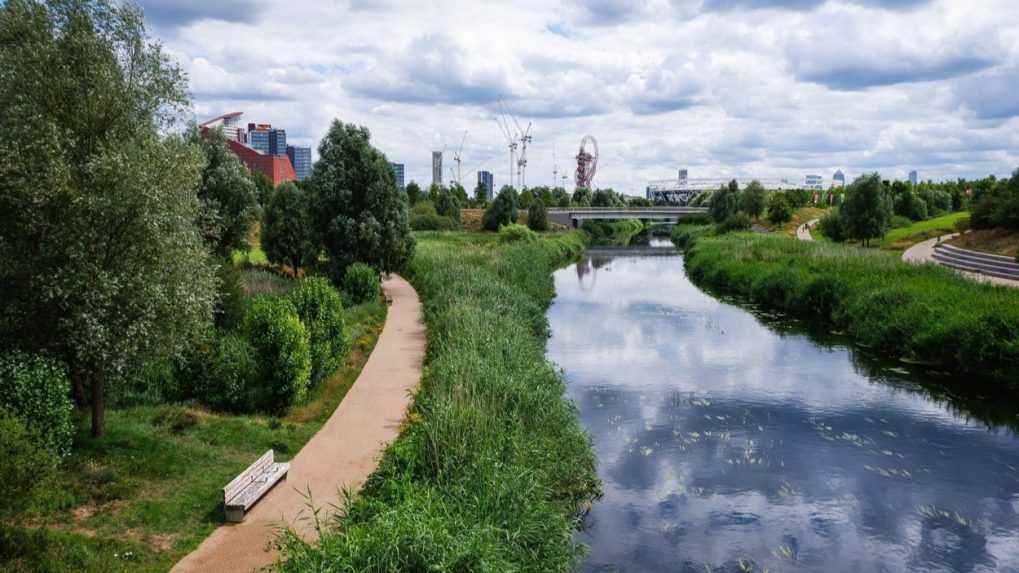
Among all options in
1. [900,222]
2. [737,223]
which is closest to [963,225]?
[900,222]

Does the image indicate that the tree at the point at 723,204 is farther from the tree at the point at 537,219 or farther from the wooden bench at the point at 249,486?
the wooden bench at the point at 249,486

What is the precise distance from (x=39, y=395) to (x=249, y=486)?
3072mm

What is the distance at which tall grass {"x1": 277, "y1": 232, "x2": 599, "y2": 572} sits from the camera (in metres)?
8.17

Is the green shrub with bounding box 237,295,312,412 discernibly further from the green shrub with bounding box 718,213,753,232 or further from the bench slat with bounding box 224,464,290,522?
the green shrub with bounding box 718,213,753,232

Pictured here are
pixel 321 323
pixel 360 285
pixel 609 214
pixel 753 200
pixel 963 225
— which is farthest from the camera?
pixel 609 214

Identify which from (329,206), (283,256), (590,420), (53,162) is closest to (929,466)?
(590,420)

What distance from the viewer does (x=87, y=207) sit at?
1082cm

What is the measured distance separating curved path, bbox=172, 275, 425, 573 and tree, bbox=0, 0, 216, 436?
3051mm

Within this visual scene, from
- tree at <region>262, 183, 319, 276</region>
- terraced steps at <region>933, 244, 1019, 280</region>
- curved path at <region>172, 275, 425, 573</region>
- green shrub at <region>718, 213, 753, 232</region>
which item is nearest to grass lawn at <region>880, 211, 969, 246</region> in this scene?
terraced steps at <region>933, 244, 1019, 280</region>

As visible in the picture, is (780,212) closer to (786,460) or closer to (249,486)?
(786,460)

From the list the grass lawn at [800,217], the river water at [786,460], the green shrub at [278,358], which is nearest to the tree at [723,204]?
the grass lawn at [800,217]

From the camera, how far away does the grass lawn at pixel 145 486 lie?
8781mm

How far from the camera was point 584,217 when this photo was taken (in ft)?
323

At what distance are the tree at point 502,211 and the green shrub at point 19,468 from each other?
6732cm
